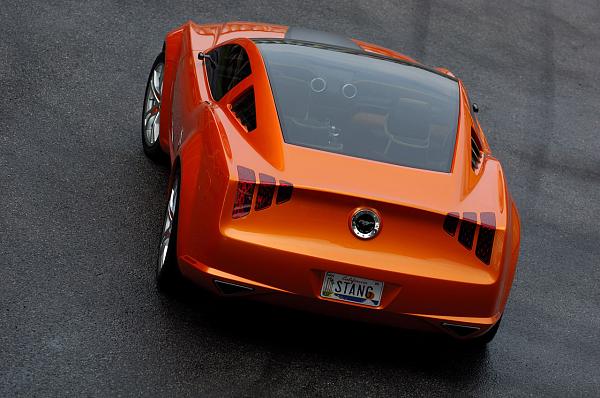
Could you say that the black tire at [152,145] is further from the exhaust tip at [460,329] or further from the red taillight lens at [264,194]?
the exhaust tip at [460,329]

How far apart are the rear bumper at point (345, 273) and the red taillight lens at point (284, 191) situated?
25 centimetres

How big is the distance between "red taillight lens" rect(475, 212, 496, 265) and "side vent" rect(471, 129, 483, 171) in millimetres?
627

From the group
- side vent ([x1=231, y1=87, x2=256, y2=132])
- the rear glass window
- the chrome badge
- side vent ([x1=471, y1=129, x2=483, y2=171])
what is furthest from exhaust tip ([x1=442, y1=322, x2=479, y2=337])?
side vent ([x1=231, y1=87, x2=256, y2=132])

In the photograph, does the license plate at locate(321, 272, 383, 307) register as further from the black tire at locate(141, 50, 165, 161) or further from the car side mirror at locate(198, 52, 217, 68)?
the black tire at locate(141, 50, 165, 161)

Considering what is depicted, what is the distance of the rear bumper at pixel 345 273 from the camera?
222 inches

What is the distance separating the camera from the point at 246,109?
6.45m

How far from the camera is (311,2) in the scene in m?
13.0

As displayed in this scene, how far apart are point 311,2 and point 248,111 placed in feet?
22.3

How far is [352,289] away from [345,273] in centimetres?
12

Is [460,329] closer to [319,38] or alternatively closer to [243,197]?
[243,197]

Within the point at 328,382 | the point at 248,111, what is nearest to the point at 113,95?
the point at 248,111

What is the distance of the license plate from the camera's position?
18.7 feet

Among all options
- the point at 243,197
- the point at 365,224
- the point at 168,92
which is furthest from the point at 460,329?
the point at 168,92

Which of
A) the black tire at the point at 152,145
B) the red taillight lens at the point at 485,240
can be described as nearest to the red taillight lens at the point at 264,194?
the red taillight lens at the point at 485,240
